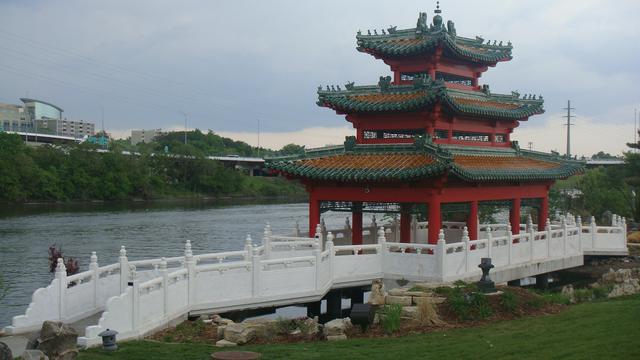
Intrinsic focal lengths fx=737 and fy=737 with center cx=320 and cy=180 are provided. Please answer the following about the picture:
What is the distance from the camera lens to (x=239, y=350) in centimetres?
1473

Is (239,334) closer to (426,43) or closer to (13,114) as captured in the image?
(426,43)

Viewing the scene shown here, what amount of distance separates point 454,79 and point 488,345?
15257mm

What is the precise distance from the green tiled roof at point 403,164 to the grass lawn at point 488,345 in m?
7.10

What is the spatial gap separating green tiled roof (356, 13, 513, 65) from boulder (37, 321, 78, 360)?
17.0 metres

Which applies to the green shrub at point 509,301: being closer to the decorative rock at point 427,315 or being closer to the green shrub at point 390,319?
the decorative rock at point 427,315

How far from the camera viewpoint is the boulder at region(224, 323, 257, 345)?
15773 mm

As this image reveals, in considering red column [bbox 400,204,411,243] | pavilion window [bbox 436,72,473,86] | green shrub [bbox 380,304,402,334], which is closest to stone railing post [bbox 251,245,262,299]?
green shrub [bbox 380,304,402,334]

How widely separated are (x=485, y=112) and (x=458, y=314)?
410 inches

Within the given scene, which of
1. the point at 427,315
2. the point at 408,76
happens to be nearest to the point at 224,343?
the point at 427,315

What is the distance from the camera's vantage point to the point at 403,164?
77.9 ft

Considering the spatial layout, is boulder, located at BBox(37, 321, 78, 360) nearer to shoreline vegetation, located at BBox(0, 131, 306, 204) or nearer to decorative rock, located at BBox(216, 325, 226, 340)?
decorative rock, located at BBox(216, 325, 226, 340)

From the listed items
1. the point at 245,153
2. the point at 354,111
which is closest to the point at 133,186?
the point at 245,153

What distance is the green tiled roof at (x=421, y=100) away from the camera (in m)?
24.5

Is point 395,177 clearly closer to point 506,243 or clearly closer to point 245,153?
point 506,243
